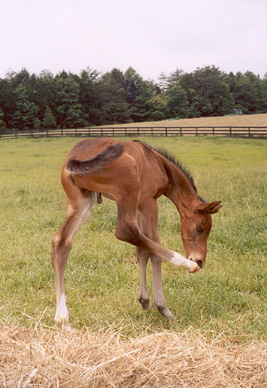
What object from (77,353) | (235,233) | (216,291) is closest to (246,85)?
(235,233)

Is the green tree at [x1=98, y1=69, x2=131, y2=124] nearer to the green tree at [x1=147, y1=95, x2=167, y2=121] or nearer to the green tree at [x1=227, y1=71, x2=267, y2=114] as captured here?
the green tree at [x1=147, y1=95, x2=167, y2=121]

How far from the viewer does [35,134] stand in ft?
134

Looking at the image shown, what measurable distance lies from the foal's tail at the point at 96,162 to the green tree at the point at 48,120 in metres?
40.9

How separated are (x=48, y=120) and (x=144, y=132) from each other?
1426cm

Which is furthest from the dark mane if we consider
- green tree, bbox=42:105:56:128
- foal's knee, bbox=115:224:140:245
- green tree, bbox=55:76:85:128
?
green tree, bbox=42:105:56:128

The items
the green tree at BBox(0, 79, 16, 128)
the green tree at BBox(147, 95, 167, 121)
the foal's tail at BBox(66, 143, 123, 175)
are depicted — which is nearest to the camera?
the foal's tail at BBox(66, 143, 123, 175)

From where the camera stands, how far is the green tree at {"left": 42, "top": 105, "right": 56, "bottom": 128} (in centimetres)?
4362

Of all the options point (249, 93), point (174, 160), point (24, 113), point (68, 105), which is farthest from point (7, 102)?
point (174, 160)

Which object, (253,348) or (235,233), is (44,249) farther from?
(253,348)

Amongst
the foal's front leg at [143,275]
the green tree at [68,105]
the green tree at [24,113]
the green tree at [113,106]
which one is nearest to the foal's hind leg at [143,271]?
the foal's front leg at [143,275]

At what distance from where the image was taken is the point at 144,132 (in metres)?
35.1

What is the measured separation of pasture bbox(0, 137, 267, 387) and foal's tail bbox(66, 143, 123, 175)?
110cm

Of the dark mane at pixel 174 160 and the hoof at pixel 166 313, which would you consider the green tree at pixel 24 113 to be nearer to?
the dark mane at pixel 174 160

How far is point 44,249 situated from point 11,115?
4579 cm
